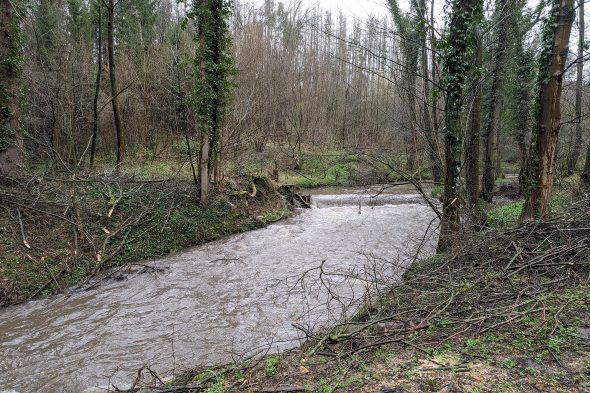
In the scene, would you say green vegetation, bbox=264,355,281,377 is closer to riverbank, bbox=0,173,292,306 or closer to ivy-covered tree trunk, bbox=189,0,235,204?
riverbank, bbox=0,173,292,306

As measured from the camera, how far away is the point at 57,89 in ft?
45.4

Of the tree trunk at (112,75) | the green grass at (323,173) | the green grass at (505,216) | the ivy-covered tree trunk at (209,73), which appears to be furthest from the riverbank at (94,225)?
the green grass at (323,173)

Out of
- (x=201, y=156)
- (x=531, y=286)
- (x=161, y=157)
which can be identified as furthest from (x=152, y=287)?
(x=161, y=157)

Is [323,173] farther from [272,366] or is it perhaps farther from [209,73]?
[272,366]

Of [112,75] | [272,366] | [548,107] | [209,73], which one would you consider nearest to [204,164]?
[209,73]

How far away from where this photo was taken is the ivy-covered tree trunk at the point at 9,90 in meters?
9.55

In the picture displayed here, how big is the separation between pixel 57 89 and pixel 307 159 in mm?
14853

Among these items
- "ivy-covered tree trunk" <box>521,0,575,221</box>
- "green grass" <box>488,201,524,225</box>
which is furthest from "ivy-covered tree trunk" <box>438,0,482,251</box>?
"ivy-covered tree trunk" <box>521,0,575,221</box>

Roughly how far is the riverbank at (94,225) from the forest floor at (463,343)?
13.8 feet

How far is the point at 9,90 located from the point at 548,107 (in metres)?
11.9

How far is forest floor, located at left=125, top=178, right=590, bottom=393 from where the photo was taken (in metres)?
2.94

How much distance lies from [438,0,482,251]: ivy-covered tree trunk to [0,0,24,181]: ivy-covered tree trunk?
993 centimetres

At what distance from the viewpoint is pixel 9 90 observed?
968 cm

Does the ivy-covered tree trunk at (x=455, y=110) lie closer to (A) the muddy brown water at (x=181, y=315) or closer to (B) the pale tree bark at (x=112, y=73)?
(A) the muddy brown water at (x=181, y=315)
